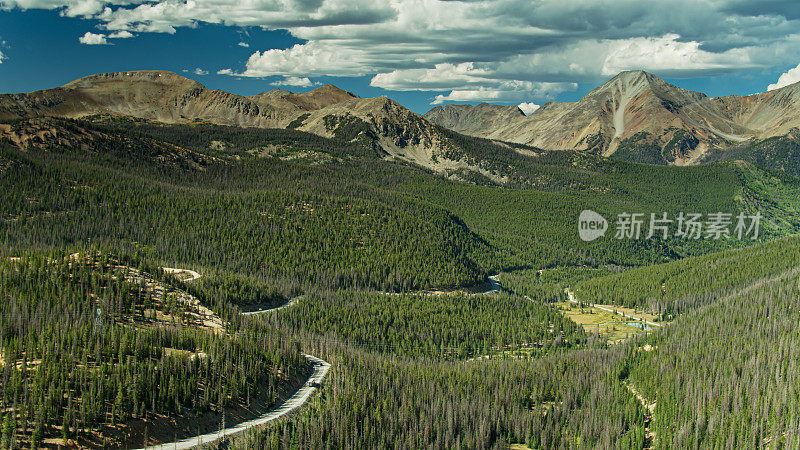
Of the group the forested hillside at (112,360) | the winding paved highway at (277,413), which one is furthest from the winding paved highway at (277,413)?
the forested hillside at (112,360)

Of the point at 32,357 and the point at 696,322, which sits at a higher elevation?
the point at 32,357

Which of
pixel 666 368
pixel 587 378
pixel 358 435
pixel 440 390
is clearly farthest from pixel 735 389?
pixel 358 435

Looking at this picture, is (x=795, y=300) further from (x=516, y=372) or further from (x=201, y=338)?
(x=201, y=338)

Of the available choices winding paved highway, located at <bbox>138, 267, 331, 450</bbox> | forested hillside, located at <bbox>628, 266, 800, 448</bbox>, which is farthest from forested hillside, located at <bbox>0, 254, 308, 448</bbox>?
forested hillside, located at <bbox>628, 266, 800, 448</bbox>

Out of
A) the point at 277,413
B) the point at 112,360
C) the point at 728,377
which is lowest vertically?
the point at 277,413

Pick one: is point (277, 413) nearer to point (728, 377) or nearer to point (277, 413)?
point (277, 413)

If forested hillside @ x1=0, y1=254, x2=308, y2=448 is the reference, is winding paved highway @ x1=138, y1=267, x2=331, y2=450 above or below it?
below

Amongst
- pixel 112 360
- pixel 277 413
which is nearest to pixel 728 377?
pixel 277 413

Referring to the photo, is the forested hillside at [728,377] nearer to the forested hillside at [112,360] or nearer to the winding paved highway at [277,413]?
the winding paved highway at [277,413]

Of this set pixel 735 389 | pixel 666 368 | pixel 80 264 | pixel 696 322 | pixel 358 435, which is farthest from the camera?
pixel 696 322

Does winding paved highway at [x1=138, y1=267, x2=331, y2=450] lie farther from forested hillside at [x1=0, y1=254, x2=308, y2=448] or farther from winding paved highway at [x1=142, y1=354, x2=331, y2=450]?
forested hillside at [x1=0, y1=254, x2=308, y2=448]

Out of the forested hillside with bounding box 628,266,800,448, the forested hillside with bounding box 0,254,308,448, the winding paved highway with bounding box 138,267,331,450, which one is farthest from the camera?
the forested hillside with bounding box 628,266,800,448
